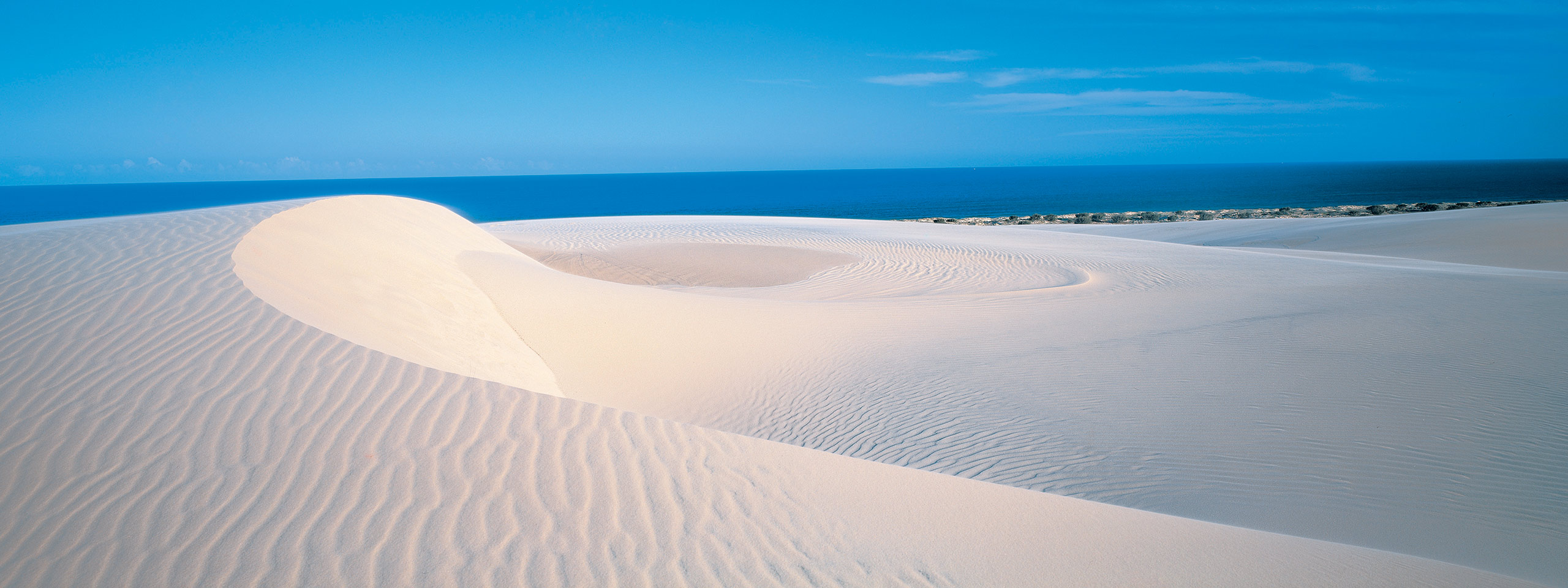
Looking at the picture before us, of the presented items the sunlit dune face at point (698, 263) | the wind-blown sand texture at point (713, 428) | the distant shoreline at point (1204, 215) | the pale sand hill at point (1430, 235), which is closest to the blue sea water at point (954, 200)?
the distant shoreline at point (1204, 215)

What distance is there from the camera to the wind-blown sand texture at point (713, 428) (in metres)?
2.78

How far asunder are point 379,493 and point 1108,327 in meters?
7.92

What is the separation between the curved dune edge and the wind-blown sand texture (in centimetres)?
6

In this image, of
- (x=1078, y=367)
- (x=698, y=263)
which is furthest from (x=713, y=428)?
(x=698, y=263)

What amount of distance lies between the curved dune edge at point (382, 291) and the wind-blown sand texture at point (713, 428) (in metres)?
0.06

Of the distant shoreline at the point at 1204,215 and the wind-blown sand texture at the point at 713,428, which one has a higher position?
the distant shoreline at the point at 1204,215

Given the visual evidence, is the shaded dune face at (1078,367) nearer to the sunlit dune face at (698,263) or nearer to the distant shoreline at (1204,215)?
the sunlit dune face at (698,263)

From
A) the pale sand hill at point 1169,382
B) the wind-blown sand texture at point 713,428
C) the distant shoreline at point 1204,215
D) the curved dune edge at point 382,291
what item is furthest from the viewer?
the distant shoreline at point 1204,215

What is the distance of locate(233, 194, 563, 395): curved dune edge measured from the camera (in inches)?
200

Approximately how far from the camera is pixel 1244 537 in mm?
3457

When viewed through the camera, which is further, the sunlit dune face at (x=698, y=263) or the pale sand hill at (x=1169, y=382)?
the sunlit dune face at (x=698, y=263)

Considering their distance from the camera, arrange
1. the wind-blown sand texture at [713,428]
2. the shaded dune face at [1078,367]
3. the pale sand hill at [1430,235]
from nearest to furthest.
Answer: the wind-blown sand texture at [713,428] < the shaded dune face at [1078,367] < the pale sand hill at [1430,235]

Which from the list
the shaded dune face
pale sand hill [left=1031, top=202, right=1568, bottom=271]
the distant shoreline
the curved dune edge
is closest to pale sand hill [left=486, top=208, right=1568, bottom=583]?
the shaded dune face

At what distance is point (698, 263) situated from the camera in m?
14.7
